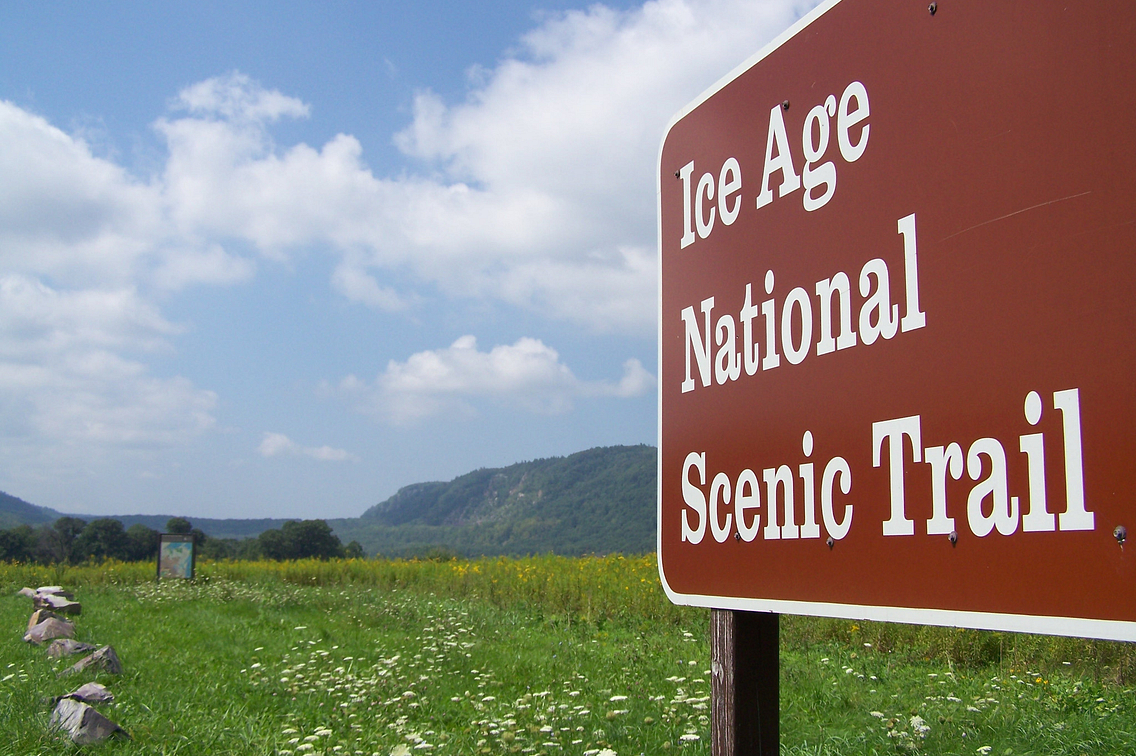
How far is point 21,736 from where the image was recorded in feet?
13.3

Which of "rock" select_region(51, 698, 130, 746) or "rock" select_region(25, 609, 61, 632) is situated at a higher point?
"rock" select_region(51, 698, 130, 746)

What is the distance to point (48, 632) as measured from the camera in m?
7.81

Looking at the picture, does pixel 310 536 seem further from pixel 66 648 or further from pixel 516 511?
pixel 516 511

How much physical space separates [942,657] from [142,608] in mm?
10053

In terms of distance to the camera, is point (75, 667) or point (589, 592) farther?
point (589, 592)

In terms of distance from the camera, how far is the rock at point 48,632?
7.74 m

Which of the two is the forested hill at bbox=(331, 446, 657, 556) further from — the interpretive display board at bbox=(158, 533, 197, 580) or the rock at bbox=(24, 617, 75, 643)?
the rock at bbox=(24, 617, 75, 643)

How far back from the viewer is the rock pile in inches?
163

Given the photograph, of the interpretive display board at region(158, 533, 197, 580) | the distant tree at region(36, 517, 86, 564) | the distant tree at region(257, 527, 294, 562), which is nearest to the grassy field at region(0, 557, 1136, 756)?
the interpretive display board at region(158, 533, 197, 580)

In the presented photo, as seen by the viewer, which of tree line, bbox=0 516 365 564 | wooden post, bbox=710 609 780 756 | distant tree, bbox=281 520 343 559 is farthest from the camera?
tree line, bbox=0 516 365 564

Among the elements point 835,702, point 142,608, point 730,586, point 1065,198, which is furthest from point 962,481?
point 142,608

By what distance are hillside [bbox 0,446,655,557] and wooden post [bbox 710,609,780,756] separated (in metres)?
65.7

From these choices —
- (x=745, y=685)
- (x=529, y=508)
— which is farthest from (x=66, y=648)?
(x=529, y=508)

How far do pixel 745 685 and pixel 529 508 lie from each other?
5250 inches
